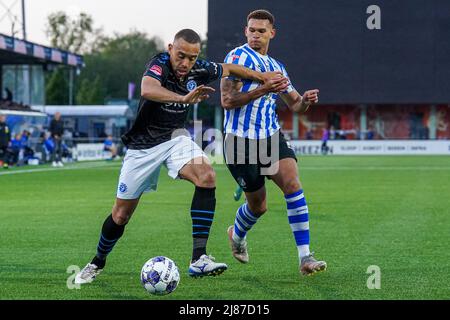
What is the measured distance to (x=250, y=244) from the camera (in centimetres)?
1078

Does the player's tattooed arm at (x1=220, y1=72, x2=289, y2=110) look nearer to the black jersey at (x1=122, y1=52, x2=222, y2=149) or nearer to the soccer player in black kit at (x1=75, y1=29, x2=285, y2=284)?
the soccer player in black kit at (x1=75, y1=29, x2=285, y2=284)

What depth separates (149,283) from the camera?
7078 mm

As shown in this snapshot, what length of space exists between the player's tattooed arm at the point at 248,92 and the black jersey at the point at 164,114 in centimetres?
42

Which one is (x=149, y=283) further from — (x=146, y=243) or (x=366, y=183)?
(x=366, y=183)

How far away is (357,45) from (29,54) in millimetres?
22040

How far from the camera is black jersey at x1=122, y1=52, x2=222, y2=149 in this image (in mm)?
7852

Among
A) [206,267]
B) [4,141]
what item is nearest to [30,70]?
[4,141]

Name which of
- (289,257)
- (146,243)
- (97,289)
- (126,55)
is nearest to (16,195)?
(146,243)

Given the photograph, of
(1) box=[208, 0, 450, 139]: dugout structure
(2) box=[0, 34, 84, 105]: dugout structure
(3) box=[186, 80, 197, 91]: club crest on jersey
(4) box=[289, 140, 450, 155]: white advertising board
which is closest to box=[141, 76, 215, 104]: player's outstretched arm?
(3) box=[186, 80, 197, 91]: club crest on jersey

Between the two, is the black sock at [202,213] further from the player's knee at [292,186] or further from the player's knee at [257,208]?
the player's knee at [257,208]

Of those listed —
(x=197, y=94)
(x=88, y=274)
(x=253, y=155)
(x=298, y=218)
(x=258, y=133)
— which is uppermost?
(x=197, y=94)

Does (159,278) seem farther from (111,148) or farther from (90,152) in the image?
(90,152)

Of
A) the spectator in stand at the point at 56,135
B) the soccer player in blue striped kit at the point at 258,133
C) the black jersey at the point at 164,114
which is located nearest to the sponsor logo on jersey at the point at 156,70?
the black jersey at the point at 164,114

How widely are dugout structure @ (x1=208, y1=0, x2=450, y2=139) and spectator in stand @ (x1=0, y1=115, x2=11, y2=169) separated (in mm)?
24362
